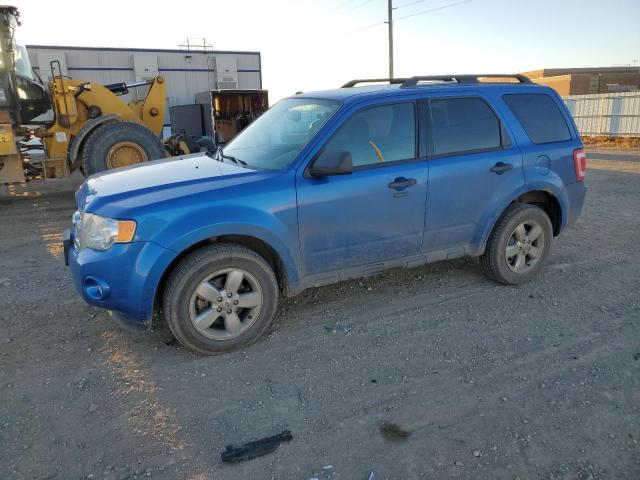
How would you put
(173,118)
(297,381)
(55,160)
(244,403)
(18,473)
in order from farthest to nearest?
(173,118)
(55,160)
(297,381)
(244,403)
(18,473)

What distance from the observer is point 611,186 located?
33.6 ft

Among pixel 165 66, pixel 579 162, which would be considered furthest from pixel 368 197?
pixel 165 66

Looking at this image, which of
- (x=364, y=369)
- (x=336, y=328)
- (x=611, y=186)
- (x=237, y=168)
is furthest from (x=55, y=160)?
(x=611, y=186)

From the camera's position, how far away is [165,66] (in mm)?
21656

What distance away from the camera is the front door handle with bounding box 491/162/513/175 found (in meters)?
4.34

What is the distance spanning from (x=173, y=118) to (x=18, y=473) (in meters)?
19.4

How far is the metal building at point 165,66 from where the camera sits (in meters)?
20.3

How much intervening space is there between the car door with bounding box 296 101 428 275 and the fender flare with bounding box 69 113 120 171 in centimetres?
706

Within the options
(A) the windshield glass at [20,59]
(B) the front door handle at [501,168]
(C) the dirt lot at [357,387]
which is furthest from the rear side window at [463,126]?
(A) the windshield glass at [20,59]

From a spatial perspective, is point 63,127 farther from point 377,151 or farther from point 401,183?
point 401,183

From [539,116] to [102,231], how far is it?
13.1ft

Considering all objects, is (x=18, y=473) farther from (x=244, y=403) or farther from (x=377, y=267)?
(x=377, y=267)

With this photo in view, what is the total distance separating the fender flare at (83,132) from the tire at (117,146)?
0.09 m

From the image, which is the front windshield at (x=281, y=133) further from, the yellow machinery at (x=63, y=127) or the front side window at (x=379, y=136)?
the yellow machinery at (x=63, y=127)
